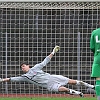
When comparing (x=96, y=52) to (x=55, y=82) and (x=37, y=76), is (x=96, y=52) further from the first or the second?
(x=55, y=82)

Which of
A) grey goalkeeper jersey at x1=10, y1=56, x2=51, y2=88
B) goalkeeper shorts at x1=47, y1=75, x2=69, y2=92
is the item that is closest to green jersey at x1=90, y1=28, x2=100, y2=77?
grey goalkeeper jersey at x1=10, y1=56, x2=51, y2=88

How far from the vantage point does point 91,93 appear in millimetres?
14430

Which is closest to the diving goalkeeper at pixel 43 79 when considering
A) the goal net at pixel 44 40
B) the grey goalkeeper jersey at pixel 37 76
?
the grey goalkeeper jersey at pixel 37 76

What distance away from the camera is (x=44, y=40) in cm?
1474

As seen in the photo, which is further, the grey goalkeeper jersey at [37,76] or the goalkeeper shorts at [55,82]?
the goalkeeper shorts at [55,82]

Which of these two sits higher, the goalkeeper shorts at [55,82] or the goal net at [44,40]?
the goal net at [44,40]

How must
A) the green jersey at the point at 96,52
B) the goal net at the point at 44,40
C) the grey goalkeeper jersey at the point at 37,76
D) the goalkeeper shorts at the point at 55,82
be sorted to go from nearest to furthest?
the green jersey at the point at 96,52, the grey goalkeeper jersey at the point at 37,76, the goalkeeper shorts at the point at 55,82, the goal net at the point at 44,40

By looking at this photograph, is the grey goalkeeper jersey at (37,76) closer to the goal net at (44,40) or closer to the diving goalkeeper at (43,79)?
the diving goalkeeper at (43,79)

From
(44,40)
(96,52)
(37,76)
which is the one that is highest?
(44,40)

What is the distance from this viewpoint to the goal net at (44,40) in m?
14.6

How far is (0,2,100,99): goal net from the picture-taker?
1465 cm

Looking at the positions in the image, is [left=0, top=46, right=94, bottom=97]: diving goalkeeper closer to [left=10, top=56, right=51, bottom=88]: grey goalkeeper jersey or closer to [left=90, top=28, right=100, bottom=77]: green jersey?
[left=10, top=56, right=51, bottom=88]: grey goalkeeper jersey

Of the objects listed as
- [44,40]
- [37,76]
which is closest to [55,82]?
[37,76]

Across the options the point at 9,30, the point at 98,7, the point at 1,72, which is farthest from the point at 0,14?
the point at 98,7
